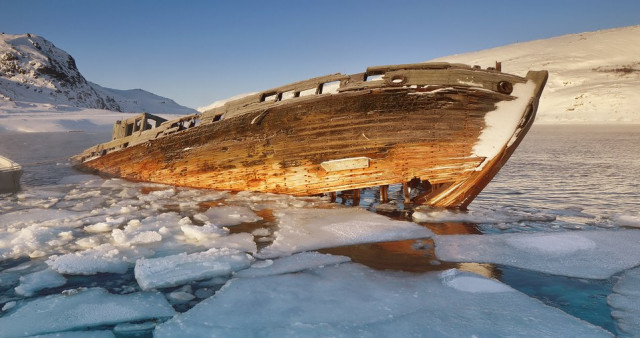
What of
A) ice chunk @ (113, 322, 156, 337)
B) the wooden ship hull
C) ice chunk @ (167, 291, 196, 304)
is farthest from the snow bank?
ice chunk @ (113, 322, 156, 337)

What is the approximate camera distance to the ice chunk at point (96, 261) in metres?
3.53

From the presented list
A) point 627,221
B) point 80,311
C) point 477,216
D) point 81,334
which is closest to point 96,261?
point 80,311

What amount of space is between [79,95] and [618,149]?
59636 millimetres

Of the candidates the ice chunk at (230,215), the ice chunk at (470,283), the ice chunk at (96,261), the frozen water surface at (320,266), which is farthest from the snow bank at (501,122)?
the ice chunk at (96,261)

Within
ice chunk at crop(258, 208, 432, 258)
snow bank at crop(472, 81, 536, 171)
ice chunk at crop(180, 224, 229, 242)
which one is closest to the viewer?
ice chunk at crop(258, 208, 432, 258)

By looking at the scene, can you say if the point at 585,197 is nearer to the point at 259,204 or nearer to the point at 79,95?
the point at 259,204

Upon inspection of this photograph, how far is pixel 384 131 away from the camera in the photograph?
19.3 feet

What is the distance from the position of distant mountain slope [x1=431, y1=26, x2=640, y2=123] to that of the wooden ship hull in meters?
39.4

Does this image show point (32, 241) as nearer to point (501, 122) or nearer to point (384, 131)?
point (384, 131)

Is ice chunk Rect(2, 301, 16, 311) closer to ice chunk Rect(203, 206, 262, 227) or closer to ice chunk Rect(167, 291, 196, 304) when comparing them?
ice chunk Rect(167, 291, 196, 304)

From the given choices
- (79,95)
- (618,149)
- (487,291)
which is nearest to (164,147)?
(487,291)

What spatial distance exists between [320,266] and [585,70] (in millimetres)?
61184

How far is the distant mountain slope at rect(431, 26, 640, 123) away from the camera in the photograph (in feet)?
128

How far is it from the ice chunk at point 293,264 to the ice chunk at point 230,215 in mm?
1680
